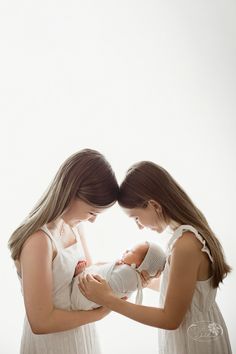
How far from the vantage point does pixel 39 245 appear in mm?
1299

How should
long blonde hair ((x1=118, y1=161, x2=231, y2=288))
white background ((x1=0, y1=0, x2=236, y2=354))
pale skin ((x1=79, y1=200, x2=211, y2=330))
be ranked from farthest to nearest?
white background ((x1=0, y1=0, x2=236, y2=354)) → long blonde hair ((x1=118, y1=161, x2=231, y2=288)) → pale skin ((x1=79, y1=200, x2=211, y2=330))

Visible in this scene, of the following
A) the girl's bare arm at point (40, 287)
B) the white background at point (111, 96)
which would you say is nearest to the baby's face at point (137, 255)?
the girl's bare arm at point (40, 287)

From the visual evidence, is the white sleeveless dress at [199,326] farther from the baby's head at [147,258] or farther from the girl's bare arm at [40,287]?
the girl's bare arm at [40,287]

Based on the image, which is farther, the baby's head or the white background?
the white background

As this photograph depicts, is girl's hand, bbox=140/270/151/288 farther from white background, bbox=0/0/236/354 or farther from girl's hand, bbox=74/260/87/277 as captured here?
white background, bbox=0/0/236/354

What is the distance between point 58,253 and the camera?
139cm

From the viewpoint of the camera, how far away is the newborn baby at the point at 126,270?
142 cm

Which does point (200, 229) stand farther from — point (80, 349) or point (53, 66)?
point (53, 66)

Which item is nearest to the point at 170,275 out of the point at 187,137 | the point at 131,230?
the point at 131,230

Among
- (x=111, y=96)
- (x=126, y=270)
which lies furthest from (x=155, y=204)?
(x=111, y=96)

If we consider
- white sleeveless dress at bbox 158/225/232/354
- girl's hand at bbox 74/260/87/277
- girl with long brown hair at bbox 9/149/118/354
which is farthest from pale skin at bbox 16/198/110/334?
white sleeveless dress at bbox 158/225/232/354

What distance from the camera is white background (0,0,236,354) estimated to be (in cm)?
197

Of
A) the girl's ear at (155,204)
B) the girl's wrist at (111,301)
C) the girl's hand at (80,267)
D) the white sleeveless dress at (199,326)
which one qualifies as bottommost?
the white sleeveless dress at (199,326)

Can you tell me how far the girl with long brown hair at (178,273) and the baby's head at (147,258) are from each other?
5cm
